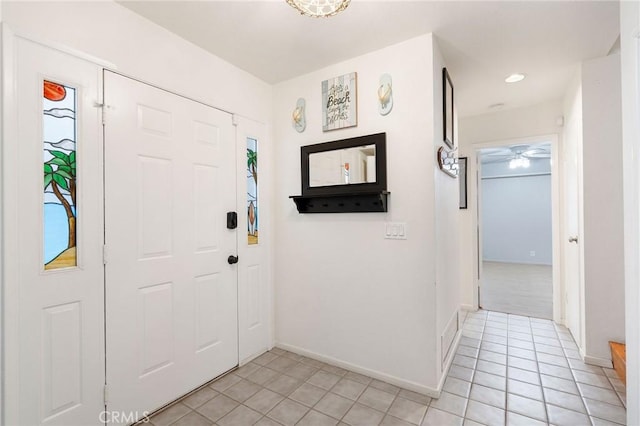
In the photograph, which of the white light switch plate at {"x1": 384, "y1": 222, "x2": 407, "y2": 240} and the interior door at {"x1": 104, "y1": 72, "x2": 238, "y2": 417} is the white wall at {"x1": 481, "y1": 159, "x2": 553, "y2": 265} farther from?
the interior door at {"x1": 104, "y1": 72, "x2": 238, "y2": 417}

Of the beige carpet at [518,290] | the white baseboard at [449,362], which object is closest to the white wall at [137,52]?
the white baseboard at [449,362]

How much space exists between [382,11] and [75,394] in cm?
275

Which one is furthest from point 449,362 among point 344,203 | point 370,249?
point 344,203

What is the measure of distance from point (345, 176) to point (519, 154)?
18.7ft

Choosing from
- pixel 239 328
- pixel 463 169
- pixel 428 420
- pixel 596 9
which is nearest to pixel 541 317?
pixel 463 169

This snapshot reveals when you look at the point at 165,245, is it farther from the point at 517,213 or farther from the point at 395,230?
the point at 517,213

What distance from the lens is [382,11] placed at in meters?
1.85

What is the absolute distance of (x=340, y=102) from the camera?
96.3 inches

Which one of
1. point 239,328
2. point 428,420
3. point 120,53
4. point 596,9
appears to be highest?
point 596,9

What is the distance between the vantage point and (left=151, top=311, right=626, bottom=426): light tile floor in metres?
1.83

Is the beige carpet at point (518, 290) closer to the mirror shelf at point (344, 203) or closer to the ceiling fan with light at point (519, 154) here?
the ceiling fan with light at point (519, 154)

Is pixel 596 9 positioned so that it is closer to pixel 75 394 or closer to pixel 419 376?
pixel 419 376

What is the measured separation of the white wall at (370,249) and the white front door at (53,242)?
57.0 inches

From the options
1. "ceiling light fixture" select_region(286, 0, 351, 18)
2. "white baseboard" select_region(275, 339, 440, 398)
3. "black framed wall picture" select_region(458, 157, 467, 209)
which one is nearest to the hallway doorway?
"black framed wall picture" select_region(458, 157, 467, 209)
